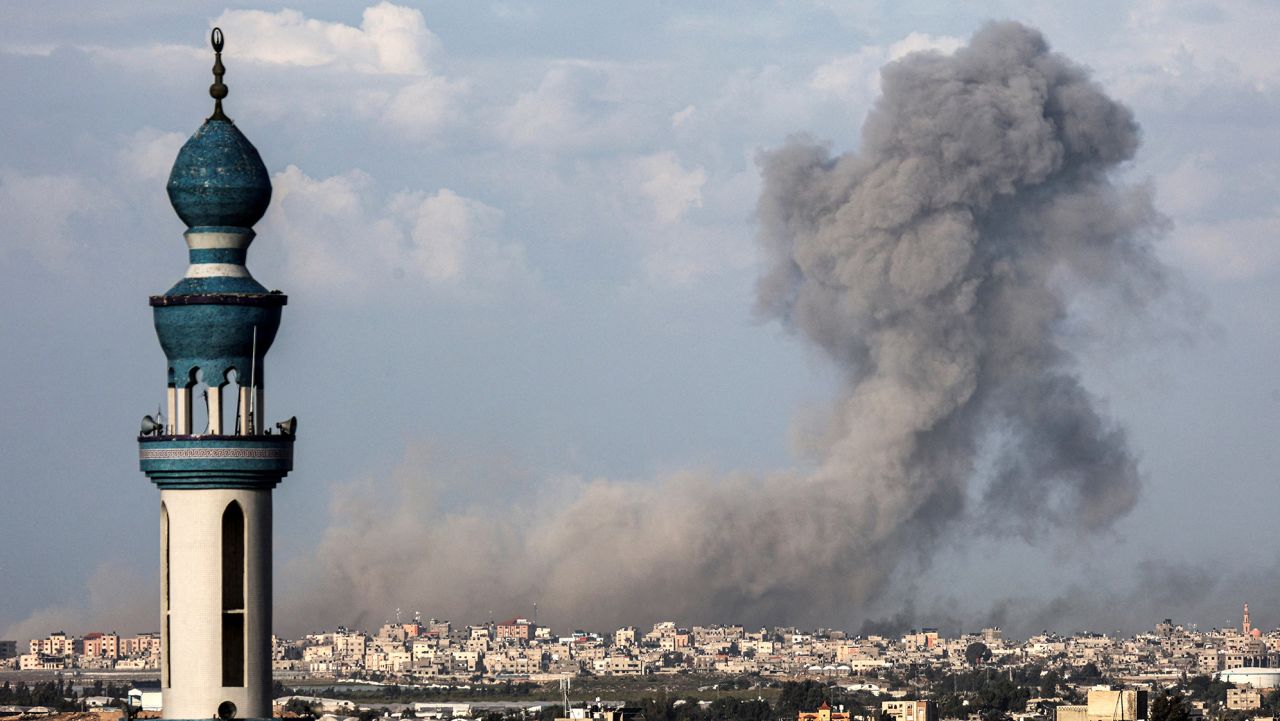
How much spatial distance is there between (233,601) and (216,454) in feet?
5.27

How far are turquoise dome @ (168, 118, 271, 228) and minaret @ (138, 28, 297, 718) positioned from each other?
0.01 metres

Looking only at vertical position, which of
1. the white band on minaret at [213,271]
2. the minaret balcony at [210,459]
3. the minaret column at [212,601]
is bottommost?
the minaret column at [212,601]

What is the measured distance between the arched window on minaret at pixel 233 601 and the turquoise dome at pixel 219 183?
10.2ft

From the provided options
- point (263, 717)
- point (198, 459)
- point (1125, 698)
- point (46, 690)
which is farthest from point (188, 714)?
point (46, 690)

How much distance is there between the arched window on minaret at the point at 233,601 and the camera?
29938 mm

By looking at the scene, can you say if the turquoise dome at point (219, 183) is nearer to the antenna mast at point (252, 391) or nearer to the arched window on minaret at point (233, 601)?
the antenna mast at point (252, 391)

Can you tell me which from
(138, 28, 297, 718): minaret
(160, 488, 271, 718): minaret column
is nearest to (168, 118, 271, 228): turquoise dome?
(138, 28, 297, 718): minaret

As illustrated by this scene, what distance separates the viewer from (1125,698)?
97500 mm

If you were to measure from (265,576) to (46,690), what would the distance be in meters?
154

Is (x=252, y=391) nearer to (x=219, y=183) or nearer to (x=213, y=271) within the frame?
(x=213, y=271)

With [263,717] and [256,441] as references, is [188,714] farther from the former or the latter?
[256,441]

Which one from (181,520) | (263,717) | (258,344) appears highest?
(258,344)

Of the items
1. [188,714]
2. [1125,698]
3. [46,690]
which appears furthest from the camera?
[46,690]

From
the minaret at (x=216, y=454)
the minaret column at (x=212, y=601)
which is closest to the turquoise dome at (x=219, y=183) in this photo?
the minaret at (x=216, y=454)
